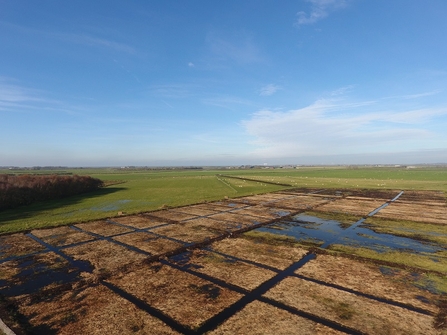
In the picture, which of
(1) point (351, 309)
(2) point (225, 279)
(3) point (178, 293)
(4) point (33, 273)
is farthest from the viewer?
(4) point (33, 273)

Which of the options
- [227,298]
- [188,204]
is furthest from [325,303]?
[188,204]

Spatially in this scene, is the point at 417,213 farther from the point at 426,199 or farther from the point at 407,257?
the point at 407,257

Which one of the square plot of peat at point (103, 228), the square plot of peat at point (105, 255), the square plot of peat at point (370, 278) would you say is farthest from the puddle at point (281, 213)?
the square plot of peat at point (105, 255)

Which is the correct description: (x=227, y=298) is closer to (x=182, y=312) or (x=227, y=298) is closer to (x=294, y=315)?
(x=182, y=312)

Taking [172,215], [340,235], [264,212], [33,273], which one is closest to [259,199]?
[264,212]

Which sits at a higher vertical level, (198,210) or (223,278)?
(223,278)

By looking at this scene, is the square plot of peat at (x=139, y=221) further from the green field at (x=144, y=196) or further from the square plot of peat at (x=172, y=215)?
→ the green field at (x=144, y=196)
